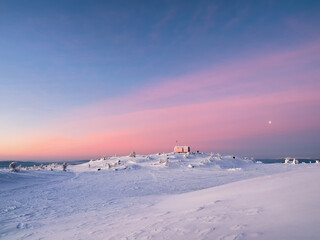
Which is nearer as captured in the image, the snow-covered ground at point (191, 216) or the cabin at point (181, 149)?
the snow-covered ground at point (191, 216)

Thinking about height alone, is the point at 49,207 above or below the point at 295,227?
below

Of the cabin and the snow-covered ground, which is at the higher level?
the cabin

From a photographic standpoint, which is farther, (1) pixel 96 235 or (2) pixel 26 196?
(2) pixel 26 196

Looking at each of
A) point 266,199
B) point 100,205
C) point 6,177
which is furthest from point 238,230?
point 6,177

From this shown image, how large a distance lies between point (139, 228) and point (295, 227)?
355cm

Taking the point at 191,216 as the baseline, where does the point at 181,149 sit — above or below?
above

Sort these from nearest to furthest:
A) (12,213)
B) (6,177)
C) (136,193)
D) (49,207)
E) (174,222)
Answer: (174,222) < (12,213) < (49,207) < (136,193) < (6,177)

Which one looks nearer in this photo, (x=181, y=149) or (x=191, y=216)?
(x=191, y=216)

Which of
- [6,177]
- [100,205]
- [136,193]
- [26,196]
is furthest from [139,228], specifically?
[6,177]

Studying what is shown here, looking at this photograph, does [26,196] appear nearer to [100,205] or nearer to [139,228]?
[100,205]

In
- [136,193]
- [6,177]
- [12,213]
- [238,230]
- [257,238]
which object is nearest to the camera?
[257,238]

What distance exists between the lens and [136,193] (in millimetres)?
13516

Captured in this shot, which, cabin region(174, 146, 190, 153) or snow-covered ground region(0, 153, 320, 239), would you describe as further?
cabin region(174, 146, 190, 153)

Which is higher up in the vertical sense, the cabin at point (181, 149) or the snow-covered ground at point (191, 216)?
the cabin at point (181, 149)
